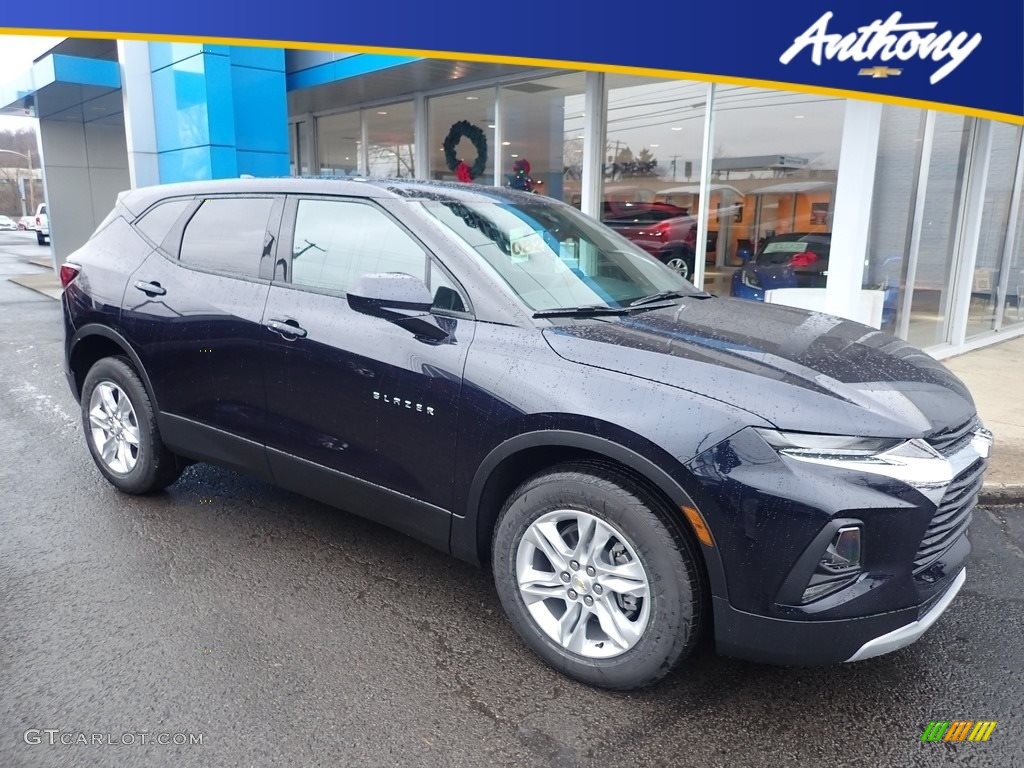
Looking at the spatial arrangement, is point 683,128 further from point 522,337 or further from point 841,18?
point 522,337

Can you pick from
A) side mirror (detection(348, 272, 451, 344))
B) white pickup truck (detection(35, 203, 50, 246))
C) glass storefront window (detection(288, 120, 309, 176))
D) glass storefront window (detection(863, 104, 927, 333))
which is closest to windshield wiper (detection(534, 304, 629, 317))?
side mirror (detection(348, 272, 451, 344))

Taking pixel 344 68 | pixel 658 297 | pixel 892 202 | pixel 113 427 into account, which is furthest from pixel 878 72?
pixel 344 68

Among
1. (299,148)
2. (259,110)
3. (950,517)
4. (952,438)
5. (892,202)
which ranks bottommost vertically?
(950,517)

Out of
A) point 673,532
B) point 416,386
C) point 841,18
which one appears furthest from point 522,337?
point 841,18

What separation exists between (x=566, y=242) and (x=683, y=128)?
616cm

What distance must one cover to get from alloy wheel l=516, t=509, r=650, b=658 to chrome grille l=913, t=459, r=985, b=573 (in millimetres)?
888

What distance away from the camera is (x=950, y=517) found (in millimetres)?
2533

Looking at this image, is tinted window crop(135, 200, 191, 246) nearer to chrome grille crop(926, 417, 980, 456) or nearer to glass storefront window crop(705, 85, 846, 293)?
chrome grille crop(926, 417, 980, 456)

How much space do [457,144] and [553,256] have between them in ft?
32.4

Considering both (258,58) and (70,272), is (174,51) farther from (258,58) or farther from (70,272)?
(70,272)

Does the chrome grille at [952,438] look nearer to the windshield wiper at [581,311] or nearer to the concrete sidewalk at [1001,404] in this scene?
the windshield wiper at [581,311]

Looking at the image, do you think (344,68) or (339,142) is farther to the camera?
(339,142)

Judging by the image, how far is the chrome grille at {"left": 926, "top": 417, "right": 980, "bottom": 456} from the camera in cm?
250

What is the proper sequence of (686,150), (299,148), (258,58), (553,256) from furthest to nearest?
(299,148)
(258,58)
(686,150)
(553,256)
